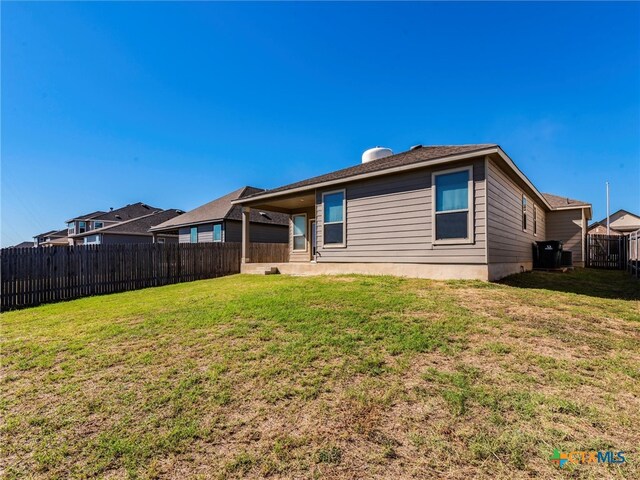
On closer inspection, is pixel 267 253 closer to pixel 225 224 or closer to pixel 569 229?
pixel 225 224

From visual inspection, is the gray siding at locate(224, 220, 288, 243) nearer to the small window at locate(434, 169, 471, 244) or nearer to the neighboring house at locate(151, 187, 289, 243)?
the neighboring house at locate(151, 187, 289, 243)

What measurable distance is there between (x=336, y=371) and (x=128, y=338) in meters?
3.22

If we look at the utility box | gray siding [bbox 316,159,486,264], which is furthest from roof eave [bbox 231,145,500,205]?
the utility box

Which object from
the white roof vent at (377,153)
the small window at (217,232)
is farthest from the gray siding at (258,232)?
the white roof vent at (377,153)

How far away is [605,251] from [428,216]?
51.5ft

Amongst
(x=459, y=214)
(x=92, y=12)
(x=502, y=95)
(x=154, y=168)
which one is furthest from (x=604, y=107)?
(x=154, y=168)

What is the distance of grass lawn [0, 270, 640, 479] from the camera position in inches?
75.0

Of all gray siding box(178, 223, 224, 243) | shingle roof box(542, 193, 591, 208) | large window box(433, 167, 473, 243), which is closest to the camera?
large window box(433, 167, 473, 243)

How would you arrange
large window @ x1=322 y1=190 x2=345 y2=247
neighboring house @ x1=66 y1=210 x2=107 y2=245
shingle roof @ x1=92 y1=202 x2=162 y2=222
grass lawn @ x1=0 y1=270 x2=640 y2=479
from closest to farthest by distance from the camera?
grass lawn @ x1=0 y1=270 x2=640 y2=479 < large window @ x1=322 y1=190 x2=345 y2=247 < neighboring house @ x1=66 y1=210 x2=107 y2=245 < shingle roof @ x1=92 y1=202 x2=162 y2=222

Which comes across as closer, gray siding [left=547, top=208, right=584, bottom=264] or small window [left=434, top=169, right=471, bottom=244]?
small window [left=434, top=169, right=471, bottom=244]

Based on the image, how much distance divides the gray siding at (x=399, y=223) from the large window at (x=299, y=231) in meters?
4.17

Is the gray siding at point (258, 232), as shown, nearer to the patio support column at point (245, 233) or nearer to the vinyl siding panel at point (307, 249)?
the patio support column at point (245, 233)

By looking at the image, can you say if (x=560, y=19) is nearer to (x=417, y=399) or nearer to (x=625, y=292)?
(x=625, y=292)

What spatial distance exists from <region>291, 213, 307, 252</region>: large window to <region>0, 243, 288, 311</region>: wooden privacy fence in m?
3.07
